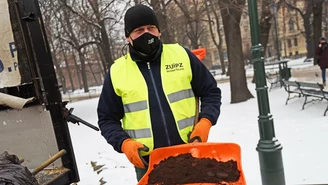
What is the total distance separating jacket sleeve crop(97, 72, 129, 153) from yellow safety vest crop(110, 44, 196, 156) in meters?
0.05

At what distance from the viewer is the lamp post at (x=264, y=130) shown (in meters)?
4.19

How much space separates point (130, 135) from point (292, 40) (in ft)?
204

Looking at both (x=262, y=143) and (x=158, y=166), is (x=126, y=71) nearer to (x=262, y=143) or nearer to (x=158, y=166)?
(x=158, y=166)

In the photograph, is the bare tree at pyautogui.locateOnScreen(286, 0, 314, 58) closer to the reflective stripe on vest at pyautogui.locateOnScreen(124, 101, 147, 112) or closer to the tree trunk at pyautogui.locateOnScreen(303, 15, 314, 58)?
the tree trunk at pyautogui.locateOnScreen(303, 15, 314, 58)

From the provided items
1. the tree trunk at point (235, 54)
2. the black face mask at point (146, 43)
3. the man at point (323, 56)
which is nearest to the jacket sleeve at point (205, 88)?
the black face mask at point (146, 43)

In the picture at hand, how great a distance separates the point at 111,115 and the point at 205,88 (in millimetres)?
671

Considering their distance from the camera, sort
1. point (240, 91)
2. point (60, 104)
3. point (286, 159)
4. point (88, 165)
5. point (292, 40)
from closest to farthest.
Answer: point (60, 104), point (286, 159), point (88, 165), point (240, 91), point (292, 40)

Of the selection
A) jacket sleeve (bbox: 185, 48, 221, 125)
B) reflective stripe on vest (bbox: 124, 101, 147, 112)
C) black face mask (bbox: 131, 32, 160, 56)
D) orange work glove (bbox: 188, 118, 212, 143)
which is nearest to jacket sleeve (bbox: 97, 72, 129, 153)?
reflective stripe on vest (bbox: 124, 101, 147, 112)

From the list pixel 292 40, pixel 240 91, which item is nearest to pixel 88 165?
pixel 240 91

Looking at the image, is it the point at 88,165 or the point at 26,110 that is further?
the point at 88,165

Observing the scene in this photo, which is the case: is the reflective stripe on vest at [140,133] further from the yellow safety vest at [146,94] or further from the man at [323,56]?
the man at [323,56]

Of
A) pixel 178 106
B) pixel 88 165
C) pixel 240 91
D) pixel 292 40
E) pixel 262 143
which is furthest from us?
pixel 292 40

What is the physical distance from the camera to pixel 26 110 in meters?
2.93

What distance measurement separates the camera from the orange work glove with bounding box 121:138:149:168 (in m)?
2.10
